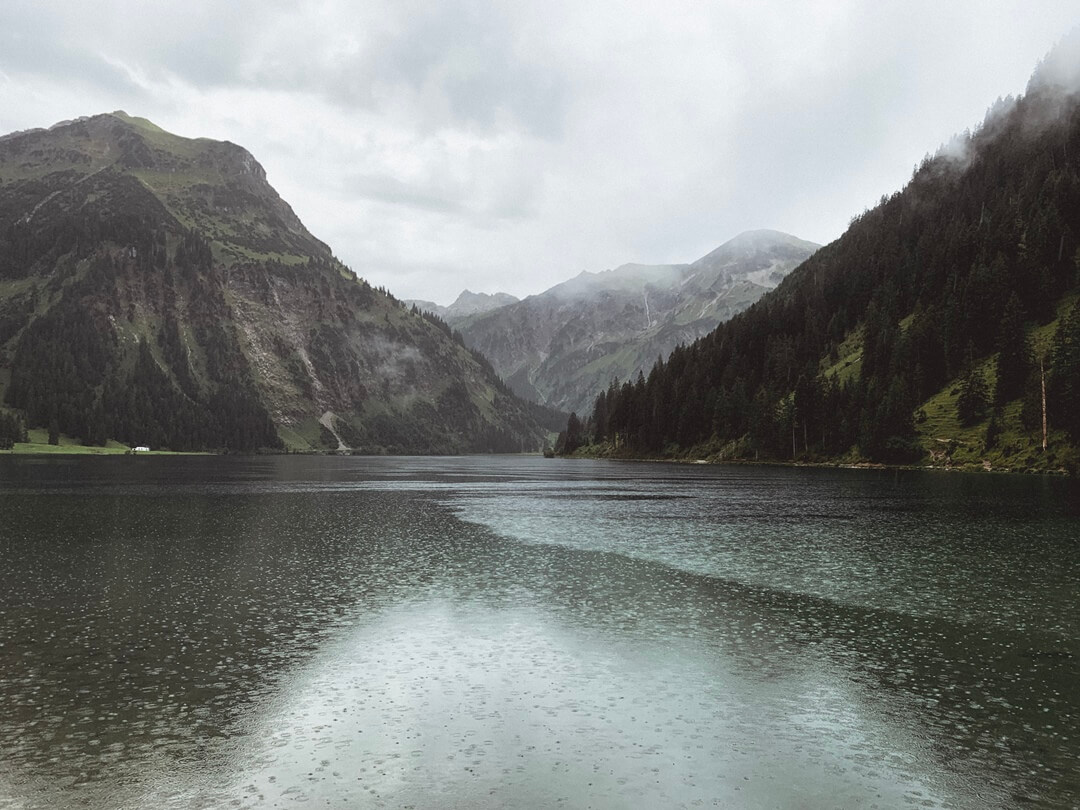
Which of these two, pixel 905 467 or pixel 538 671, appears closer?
pixel 538 671

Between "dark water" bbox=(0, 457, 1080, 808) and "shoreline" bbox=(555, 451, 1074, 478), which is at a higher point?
"shoreline" bbox=(555, 451, 1074, 478)

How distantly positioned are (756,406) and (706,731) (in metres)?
188

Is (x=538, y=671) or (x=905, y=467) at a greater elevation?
(x=905, y=467)

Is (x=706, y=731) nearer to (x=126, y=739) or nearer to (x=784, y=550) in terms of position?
(x=126, y=739)

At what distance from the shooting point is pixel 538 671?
22.2 metres

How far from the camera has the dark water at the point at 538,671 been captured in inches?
566

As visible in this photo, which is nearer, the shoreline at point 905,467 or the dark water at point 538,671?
the dark water at point 538,671

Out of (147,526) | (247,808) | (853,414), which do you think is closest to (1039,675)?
(247,808)

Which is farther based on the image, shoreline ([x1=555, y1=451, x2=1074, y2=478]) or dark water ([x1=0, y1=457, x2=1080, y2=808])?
shoreline ([x1=555, y1=451, x2=1074, y2=478])

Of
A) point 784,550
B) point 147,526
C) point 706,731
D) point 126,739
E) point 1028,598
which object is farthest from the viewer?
point 147,526

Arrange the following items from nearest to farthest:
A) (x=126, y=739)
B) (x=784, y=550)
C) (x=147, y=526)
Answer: (x=126, y=739) < (x=784, y=550) < (x=147, y=526)

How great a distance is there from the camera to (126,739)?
635 inches

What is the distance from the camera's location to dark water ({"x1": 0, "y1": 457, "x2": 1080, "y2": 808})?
47.2 ft

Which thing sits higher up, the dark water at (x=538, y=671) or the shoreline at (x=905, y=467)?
the shoreline at (x=905, y=467)
